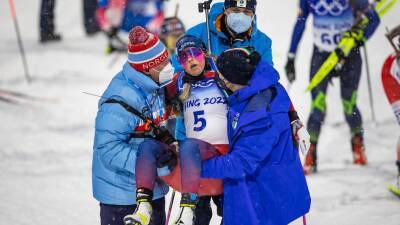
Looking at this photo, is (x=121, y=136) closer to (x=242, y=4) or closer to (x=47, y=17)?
(x=242, y=4)

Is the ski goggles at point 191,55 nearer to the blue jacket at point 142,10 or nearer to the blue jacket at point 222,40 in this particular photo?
Result: the blue jacket at point 222,40

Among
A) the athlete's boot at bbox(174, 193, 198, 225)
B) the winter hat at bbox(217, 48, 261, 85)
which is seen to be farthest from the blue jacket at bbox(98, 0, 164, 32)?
the athlete's boot at bbox(174, 193, 198, 225)

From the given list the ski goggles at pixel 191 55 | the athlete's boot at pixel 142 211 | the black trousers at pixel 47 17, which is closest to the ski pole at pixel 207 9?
the ski goggles at pixel 191 55

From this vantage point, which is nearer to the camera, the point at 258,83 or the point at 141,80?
the point at 258,83

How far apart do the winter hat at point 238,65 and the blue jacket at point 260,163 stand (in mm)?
49

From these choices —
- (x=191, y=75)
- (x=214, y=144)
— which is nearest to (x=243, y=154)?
(x=214, y=144)

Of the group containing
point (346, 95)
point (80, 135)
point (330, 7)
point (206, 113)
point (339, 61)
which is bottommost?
point (80, 135)

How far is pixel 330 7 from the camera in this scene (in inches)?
245

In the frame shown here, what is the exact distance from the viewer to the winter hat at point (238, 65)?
10.5 feet

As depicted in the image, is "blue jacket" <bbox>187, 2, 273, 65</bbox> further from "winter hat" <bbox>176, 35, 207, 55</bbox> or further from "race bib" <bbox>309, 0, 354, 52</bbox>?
"race bib" <bbox>309, 0, 354, 52</bbox>


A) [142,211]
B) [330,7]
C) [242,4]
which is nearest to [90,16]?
[330,7]

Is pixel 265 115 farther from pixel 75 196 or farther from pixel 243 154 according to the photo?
pixel 75 196

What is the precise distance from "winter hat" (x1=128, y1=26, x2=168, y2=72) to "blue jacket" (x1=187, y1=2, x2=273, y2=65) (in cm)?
111

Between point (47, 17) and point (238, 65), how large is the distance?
8.56m
